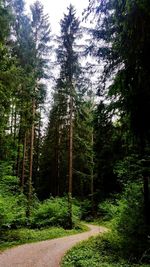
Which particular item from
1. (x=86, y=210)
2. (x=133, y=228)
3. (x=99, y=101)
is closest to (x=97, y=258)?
(x=133, y=228)

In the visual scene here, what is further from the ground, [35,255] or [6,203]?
[6,203]

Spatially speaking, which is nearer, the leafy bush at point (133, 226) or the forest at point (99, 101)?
the forest at point (99, 101)

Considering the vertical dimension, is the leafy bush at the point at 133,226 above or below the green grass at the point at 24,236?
above

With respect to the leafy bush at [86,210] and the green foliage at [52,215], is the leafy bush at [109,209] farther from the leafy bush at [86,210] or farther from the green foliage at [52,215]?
the green foliage at [52,215]

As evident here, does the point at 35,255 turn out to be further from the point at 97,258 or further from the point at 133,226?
the point at 133,226

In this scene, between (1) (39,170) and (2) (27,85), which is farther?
(1) (39,170)

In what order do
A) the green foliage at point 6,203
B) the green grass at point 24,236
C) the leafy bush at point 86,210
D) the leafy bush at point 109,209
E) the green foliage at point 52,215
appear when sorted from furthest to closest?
the leafy bush at point 86,210 → the green foliage at point 52,215 → the leafy bush at point 109,209 → the green foliage at point 6,203 → the green grass at point 24,236

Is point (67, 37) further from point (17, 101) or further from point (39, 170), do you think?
point (39, 170)

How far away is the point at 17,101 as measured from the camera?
46.3 ft

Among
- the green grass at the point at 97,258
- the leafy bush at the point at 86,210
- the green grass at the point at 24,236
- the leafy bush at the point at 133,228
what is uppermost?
the leafy bush at the point at 133,228

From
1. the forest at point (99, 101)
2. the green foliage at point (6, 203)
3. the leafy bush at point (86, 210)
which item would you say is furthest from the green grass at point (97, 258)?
the leafy bush at point (86, 210)

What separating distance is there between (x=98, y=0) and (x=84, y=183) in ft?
113

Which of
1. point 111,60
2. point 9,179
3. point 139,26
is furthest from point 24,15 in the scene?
point 139,26

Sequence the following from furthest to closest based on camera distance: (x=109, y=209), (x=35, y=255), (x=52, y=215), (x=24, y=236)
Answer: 1. (x=52, y=215)
2. (x=109, y=209)
3. (x=24, y=236)
4. (x=35, y=255)
